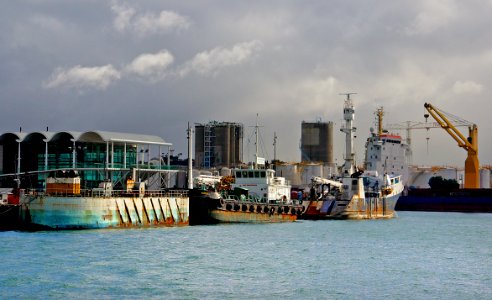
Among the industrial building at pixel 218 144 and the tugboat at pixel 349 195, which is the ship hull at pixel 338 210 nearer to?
the tugboat at pixel 349 195

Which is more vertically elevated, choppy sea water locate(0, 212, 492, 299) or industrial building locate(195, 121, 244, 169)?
industrial building locate(195, 121, 244, 169)

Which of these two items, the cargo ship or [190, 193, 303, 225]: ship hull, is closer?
[190, 193, 303, 225]: ship hull

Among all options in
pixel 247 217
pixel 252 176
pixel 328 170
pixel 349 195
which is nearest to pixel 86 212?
pixel 247 217

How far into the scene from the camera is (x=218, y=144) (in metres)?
179

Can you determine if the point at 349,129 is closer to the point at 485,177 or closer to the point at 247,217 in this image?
the point at 247,217

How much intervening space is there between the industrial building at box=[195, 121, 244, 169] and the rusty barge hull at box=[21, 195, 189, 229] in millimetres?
110578

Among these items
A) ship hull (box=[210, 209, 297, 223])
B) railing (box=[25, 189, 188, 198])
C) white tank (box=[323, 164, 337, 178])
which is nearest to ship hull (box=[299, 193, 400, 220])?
ship hull (box=[210, 209, 297, 223])

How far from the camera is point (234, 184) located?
8569cm

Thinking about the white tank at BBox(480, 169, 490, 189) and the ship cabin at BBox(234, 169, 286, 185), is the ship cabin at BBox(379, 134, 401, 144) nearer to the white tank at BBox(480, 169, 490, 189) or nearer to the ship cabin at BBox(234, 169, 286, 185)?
the white tank at BBox(480, 169, 490, 189)

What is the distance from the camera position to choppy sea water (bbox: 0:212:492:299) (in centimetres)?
3497

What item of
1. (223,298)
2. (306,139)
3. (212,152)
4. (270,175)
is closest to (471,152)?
(306,139)

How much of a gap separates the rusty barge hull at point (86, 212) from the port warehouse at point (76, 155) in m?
27.1

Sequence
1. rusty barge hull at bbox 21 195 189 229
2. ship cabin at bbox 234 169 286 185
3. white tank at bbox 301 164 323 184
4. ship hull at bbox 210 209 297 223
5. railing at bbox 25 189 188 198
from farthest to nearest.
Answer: white tank at bbox 301 164 323 184 < ship cabin at bbox 234 169 286 185 < ship hull at bbox 210 209 297 223 < railing at bbox 25 189 188 198 < rusty barge hull at bbox 21 195 189 229

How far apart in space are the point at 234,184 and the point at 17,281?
50482mm
